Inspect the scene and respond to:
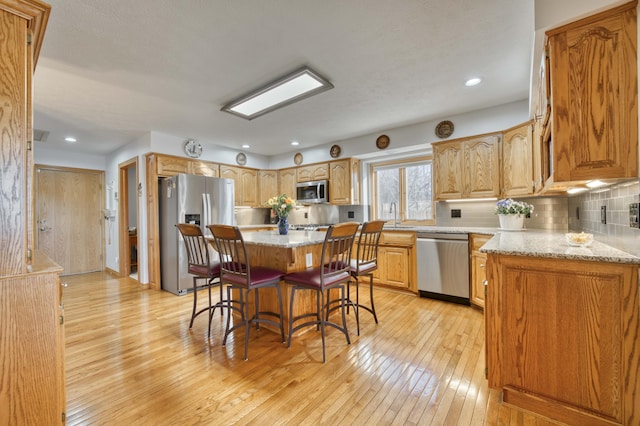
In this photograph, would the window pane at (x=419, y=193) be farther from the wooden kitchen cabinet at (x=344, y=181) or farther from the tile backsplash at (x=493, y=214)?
the wooden kitchen cabinet at (x=344, y=181)

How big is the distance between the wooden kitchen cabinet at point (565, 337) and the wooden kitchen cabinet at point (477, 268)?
1.53m

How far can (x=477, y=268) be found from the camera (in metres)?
3.04

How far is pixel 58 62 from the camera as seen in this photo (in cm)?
222

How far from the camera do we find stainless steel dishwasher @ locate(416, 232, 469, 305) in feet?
10.4

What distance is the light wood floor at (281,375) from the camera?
4.88 ft

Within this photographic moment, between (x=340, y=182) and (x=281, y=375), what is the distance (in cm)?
340

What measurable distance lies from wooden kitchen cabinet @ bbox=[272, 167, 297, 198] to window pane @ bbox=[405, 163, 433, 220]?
215cm

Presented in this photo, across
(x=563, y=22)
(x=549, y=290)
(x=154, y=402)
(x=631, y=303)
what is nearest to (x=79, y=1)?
(x=154, y=402)

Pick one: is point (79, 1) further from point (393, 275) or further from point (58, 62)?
point (393, 275)

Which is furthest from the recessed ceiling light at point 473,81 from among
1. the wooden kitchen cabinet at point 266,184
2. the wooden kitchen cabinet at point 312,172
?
the wooden kitchen cabinet at point 266,184

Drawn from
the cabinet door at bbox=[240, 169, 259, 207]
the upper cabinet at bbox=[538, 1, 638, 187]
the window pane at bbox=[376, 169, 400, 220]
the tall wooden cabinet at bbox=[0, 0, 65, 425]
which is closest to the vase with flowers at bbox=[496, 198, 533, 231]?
the upper cabinet at bbox=[538, 1, 638, 187]

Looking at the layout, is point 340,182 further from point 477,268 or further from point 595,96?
point 595,96

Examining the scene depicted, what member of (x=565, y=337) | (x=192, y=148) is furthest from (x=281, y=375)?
Answer: (x=192, y=148)

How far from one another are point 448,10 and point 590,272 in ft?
5.57
